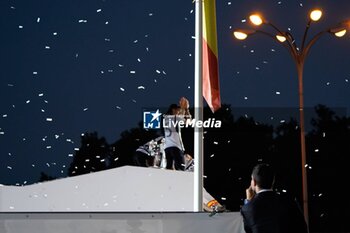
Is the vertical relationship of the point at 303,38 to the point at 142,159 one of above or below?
above

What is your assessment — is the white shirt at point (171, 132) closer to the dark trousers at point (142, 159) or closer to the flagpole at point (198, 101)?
the dark trousers at point (142, 159)

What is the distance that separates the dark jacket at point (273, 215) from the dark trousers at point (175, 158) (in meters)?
4.78

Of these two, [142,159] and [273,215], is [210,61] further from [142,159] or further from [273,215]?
[273,215]

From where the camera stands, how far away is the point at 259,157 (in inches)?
1452

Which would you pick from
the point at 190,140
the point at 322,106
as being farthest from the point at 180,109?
the point at 322,106

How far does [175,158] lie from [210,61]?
1.76 metres

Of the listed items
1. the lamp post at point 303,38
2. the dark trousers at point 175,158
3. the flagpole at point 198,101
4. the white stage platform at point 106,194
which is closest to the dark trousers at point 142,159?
the dark trousers at point 175,158

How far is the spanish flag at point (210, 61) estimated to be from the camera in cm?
770

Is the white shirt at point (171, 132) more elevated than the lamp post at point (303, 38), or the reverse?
the lamp post at point (303, 38)

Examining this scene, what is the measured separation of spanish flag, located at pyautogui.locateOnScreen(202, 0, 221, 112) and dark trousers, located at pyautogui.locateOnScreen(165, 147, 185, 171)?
1.32 meters

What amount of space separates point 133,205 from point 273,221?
2.60 metres

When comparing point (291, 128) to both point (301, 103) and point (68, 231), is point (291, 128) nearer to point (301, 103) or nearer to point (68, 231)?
point (301, 103)

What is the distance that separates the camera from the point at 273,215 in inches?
154

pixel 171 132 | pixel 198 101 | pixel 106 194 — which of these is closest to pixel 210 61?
pixel 198 101
